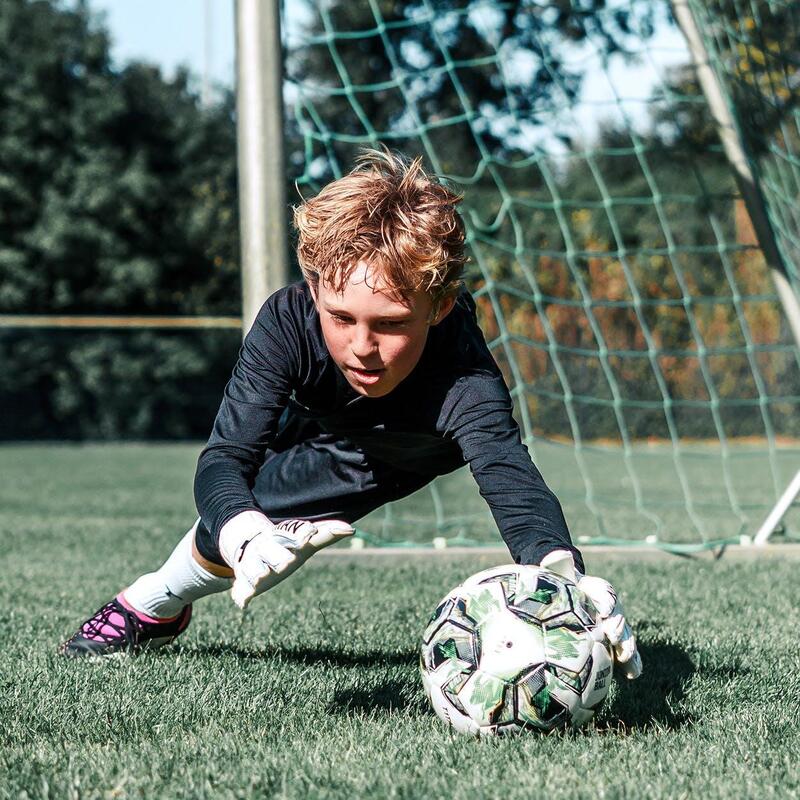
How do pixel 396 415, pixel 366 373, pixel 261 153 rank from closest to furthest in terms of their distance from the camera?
pixel 366 373, pixel 396 415, pixel 261 153

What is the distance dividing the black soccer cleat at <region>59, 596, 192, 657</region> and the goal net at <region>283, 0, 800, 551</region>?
2289 millimetres

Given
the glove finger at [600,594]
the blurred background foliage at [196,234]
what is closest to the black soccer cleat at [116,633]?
the glove finger at [600,594]

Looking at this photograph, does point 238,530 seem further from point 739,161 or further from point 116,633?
point 739,161

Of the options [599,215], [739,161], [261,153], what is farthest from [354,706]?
[599,215]

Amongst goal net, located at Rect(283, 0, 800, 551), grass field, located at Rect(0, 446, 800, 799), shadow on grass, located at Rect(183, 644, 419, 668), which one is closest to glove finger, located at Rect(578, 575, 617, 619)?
grass field, located at Rect(0, 446, 800, 799)

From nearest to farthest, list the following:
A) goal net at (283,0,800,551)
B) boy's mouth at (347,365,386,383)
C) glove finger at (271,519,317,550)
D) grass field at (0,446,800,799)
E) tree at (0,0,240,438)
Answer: grass field at (0,446,800,799) < glove finger at (271,519,317,550) < boy's mouth at (347,365,386,383) < goal net at (283,0,800,551) < tree at (0,0,240,438)

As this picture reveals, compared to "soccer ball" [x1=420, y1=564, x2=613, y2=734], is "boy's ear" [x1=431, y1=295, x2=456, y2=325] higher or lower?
higher

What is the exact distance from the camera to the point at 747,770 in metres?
1.99

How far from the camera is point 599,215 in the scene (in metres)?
19.1

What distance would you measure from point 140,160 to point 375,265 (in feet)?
69.2

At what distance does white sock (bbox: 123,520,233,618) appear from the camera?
303 centimetres

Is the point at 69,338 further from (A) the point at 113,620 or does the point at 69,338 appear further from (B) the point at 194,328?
(A) the point at 113,620

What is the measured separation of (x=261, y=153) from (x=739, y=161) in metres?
2.22

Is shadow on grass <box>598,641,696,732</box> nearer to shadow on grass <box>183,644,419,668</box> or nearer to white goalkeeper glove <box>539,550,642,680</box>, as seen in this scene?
white goalkeeper glove <box>539,550,642,680</box>
